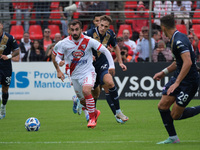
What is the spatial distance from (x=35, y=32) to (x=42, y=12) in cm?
113

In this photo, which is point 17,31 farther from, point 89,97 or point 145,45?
point 89,97

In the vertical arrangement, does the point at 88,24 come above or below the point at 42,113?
above

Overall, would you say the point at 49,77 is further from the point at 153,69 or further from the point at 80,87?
the point at 80,87

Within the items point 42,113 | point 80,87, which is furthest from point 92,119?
point 42,113

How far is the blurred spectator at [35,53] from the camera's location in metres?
17.4

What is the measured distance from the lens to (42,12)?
55.9 feet

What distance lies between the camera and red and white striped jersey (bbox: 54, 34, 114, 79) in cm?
921

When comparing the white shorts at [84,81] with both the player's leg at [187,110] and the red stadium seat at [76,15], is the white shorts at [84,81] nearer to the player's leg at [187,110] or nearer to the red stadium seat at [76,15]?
the player's leg at [187,110]

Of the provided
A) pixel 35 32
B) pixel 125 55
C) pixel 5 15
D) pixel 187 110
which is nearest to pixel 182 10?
pixel 125 55

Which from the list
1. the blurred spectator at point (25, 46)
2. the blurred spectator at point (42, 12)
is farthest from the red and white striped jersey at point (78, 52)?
the blurred spectator at point (25, 46)

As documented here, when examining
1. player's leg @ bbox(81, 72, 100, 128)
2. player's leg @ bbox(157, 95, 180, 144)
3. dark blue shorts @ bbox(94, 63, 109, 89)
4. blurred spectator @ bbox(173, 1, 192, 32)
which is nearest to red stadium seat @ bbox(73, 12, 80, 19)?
blurred spectator @ bbox(173, 1, 192, 32)

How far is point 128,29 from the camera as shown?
17.2 m

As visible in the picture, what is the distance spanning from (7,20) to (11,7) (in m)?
1.01

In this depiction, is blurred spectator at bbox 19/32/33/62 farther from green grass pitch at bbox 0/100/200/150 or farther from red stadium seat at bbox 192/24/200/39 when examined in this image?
red stadium seat at bbox 192/24/200/39
